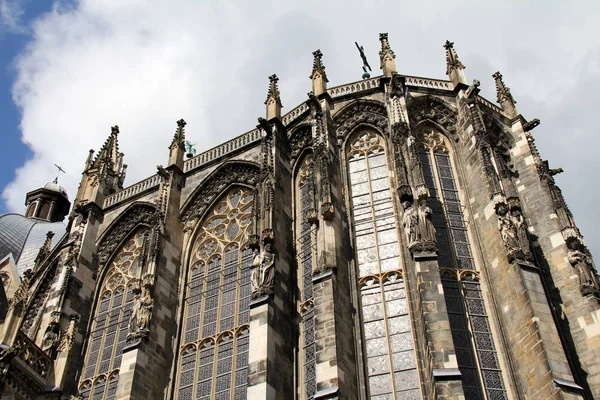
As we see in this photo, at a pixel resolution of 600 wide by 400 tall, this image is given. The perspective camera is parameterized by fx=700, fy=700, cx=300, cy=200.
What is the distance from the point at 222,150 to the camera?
76.8 ft

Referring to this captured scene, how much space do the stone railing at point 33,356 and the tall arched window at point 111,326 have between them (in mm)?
1464

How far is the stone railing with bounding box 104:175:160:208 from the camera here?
24.6 m

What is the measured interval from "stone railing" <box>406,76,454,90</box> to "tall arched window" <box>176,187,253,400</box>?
6.11 metres

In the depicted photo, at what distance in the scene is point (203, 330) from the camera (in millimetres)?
19281

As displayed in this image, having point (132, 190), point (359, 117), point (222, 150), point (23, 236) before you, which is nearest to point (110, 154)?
point (132, 190)

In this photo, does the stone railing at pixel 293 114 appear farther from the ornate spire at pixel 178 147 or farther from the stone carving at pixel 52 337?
the stone carving at pixel 52 337

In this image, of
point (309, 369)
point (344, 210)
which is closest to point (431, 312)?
point (309, 369)

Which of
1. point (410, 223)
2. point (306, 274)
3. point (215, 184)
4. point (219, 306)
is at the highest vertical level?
point (215, 184)

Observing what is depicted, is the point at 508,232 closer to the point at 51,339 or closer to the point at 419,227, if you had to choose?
the point at 419,227

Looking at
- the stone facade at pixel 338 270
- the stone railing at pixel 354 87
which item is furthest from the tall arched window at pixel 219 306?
the stone railing at pixel 354 87

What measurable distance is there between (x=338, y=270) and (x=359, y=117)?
6211mm

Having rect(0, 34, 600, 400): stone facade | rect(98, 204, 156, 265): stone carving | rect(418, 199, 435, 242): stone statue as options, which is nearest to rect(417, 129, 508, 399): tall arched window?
rect(0, 34, 600, 400): stone facade

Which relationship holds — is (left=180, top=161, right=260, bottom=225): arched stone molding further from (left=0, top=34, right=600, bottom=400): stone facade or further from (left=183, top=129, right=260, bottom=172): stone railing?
(left=183, top=129, right=260, bottom=172): stone railing

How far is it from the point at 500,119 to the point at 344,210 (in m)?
6.54
